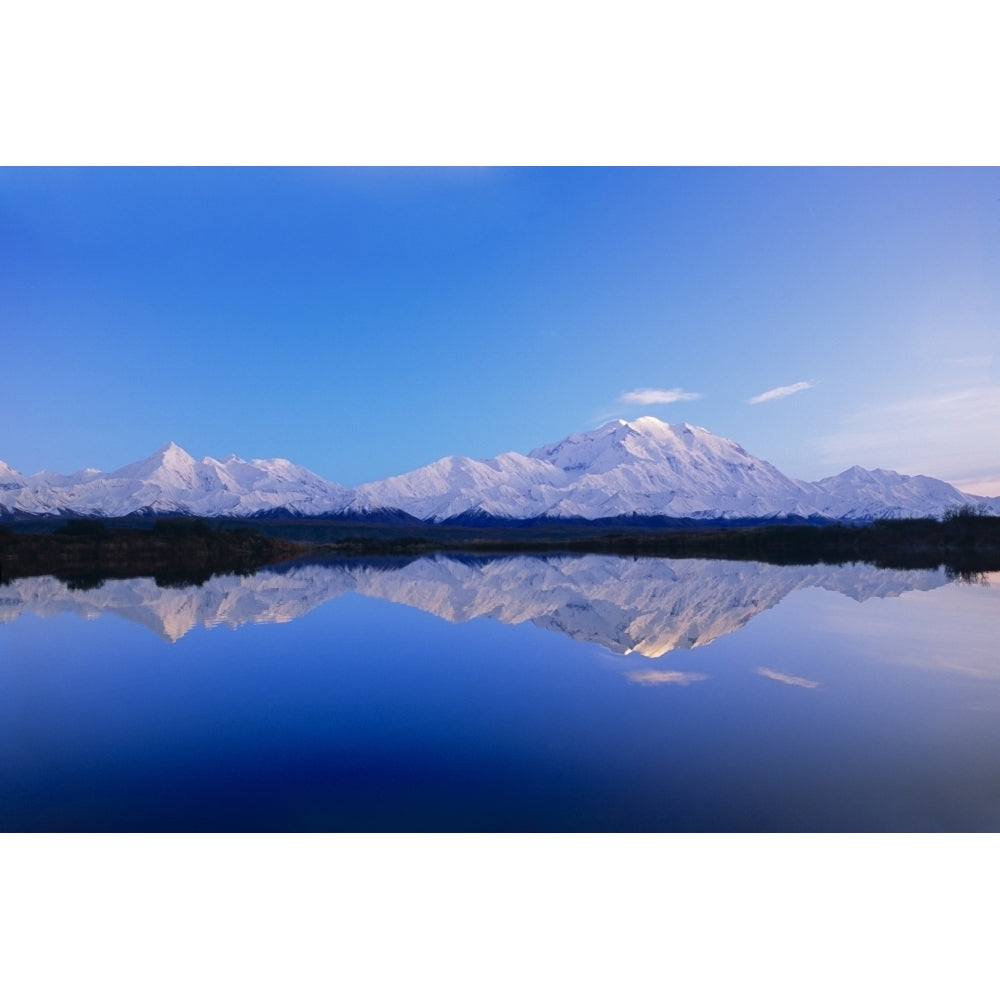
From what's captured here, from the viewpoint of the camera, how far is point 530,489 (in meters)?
81.0

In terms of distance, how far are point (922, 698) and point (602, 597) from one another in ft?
24.3

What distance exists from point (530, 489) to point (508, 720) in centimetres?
7636

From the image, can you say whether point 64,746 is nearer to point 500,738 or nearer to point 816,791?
point 500,738

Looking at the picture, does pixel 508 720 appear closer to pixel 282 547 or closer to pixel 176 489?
pixel 282 547

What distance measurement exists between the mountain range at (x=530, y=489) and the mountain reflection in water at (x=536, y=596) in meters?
4.12

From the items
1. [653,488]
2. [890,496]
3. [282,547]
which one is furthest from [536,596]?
[653,488]

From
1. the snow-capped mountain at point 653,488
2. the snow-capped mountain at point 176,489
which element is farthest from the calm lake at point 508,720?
the snow-capped mountain at point 653,488

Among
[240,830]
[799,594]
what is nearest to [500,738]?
[240,830]

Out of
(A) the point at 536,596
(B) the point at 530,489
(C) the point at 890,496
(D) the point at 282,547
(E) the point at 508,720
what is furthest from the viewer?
(B) the point at 530,489

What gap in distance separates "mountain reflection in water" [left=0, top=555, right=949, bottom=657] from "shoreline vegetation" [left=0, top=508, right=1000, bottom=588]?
78.8 inches

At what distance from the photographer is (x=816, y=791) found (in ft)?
11.6

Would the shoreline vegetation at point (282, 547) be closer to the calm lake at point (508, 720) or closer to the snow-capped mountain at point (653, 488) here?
the snow-capped mountain at point (653, 488)

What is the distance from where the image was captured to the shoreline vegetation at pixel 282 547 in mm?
19688

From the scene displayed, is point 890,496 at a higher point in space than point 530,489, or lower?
lower
